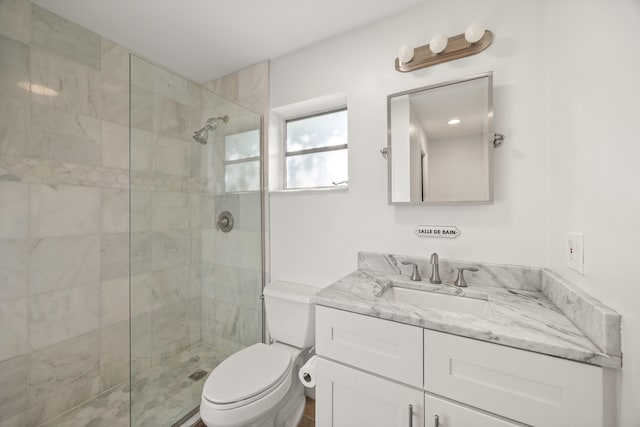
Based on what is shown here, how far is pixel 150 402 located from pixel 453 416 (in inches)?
61.4

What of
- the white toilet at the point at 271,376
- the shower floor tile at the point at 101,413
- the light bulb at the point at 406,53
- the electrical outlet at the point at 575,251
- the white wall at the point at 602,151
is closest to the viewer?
the white wall at the point at 602,151

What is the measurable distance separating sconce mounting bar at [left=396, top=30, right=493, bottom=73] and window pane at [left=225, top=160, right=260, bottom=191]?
112 cm

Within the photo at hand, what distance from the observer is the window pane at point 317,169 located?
1705mm

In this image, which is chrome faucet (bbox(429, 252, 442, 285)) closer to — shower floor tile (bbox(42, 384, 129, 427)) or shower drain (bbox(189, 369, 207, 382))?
shower drain (bbox(189, 369, 207, 382))

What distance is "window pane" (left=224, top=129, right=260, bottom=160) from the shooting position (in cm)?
167

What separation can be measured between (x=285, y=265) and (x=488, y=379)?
1.28m

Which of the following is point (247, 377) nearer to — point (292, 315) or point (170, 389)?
point (292, 315)

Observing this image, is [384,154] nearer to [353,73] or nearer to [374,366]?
[353,73]

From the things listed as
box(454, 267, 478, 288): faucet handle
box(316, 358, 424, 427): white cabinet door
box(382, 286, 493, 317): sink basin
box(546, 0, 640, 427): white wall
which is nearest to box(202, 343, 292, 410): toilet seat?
box(316, 358, 424, 427): white cabinet door

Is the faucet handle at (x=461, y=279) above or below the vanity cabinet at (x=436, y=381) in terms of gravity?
above

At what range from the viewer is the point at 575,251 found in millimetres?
868

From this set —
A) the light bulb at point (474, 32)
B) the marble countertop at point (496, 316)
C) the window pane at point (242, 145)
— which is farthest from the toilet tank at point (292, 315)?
the light bulb at point (474, 32)

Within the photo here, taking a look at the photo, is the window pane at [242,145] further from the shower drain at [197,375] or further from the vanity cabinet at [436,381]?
the shower drain at [197,375]

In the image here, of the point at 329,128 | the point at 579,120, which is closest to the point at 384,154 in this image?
the point at 329,128
